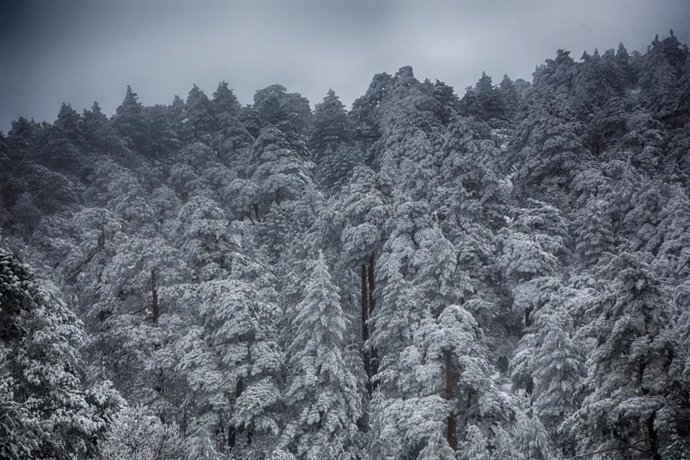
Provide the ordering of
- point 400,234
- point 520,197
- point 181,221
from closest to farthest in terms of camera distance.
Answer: point 400,234 < point 181,221 < point 520,197

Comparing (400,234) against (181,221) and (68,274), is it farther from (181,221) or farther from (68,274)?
(68,274)

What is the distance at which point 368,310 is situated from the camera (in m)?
32.7

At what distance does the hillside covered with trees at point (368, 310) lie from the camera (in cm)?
1402

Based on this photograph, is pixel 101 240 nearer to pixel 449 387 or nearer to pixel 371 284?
pixel 371 284

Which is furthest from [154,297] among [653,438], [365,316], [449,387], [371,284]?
[653,438]

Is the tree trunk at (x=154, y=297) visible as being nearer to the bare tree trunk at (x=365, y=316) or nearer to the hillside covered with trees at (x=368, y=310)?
the hillside covered with trees at (x=368, y=310)

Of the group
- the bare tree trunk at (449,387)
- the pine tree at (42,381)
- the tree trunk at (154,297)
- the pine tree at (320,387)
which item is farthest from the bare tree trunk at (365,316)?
the pine tree at (42,381)

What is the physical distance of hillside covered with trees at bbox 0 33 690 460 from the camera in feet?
46.0

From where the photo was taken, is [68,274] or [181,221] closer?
[68,274]

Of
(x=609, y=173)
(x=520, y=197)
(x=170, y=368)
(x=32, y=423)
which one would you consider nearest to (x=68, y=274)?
(x=170, y=368)

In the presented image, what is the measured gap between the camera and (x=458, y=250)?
31.1 metres

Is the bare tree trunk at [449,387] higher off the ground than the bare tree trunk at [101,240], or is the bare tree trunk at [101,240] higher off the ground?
the bare tree trunk at [101,240]

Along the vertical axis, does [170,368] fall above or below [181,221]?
below

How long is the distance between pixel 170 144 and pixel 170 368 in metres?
43.9
